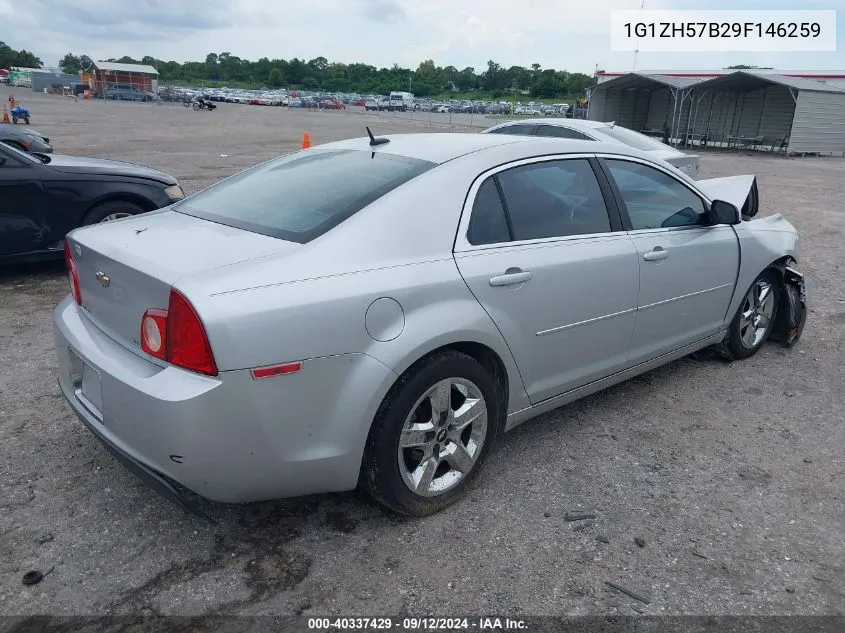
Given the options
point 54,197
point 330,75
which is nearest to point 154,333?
point 54,197

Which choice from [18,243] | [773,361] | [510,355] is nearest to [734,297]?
[773,361]

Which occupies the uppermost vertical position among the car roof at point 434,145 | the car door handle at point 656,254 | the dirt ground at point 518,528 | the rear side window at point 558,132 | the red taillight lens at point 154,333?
the car roof at point 434,145

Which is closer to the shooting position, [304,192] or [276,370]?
[276,370]

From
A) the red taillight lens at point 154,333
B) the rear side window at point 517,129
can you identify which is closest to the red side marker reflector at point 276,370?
the red taillight lens at point 154,333

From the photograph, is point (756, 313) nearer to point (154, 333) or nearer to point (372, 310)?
point (372, 310)

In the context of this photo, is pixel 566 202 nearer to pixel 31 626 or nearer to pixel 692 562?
pixel 692 562

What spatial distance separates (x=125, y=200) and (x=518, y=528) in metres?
5.50

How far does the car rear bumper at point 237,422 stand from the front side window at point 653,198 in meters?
1.95

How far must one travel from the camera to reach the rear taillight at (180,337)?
229 cm

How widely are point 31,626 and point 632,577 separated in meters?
2.18

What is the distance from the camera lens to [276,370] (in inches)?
92.9

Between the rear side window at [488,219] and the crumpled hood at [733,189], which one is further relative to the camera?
the crumpled hood at [733,189]

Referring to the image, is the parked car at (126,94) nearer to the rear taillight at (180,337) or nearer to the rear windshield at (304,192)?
the rear windshield at (304,192)

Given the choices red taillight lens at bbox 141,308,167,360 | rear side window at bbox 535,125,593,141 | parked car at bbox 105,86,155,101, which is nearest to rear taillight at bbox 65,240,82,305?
red taillight lens at bbox 141,308,167,360
